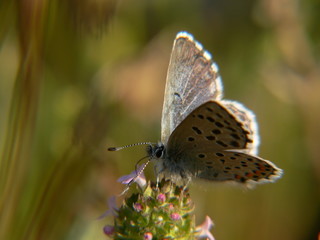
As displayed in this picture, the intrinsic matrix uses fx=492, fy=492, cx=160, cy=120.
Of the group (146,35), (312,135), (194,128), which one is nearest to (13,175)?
(194,128)

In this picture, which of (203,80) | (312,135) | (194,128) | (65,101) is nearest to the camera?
(194,128)

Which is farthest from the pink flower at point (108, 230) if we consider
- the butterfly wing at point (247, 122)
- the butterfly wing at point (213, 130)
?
the butterfly wing at point (247, 122)

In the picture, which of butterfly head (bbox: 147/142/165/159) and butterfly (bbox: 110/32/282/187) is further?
butterfly head (bbox: 147/142/165/159)

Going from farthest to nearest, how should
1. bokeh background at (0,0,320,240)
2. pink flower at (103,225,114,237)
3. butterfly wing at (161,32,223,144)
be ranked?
bokeh background at (0,0,320,240), butterfly wing at (161,32,223,144), pink flower at (103,225,114,237)

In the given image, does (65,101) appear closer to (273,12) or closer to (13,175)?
(13,175)

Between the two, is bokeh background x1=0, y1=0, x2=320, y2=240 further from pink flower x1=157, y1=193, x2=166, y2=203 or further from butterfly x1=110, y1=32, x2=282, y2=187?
pink flower x1=157, y1=193, x2=166, y2=203

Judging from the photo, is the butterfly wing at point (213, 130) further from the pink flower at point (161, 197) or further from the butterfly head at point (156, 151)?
the pink flower at point (161, 197)

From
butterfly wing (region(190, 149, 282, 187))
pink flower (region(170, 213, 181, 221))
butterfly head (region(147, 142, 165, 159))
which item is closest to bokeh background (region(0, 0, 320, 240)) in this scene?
butterfly wing (region(190, 149, 282, 187))
